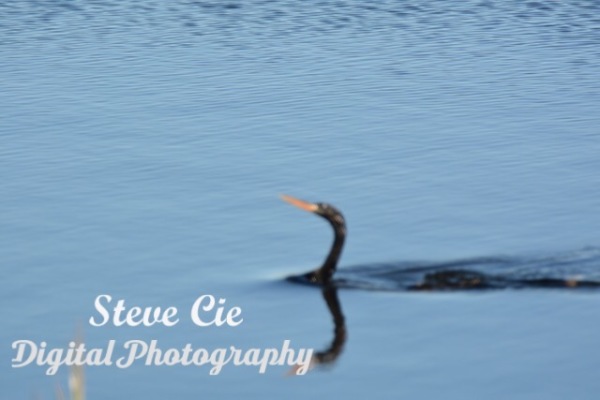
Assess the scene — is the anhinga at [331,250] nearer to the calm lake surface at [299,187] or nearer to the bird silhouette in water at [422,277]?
the bird silhouette in water at [422,277]

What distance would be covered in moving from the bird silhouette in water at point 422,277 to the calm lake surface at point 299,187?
24 centimetres

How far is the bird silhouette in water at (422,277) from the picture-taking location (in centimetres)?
1630

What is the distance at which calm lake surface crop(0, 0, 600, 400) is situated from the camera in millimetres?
14242

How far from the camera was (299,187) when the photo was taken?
2039cm

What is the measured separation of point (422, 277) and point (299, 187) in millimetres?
4237

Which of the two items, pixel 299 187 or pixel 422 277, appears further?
pixel 299 187

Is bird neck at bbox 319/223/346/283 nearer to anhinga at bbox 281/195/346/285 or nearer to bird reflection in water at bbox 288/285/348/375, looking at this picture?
anhinga at bbox 281/195/346/285

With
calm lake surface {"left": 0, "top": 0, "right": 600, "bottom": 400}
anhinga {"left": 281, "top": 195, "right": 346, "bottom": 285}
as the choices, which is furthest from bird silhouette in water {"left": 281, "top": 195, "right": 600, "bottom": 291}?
calm lake surface {"left": 0, "top": 0, "right": 600, "bottom": 400}

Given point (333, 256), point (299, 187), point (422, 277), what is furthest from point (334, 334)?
point (299, 187)

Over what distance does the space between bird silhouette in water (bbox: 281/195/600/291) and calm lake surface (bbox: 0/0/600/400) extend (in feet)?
0.78

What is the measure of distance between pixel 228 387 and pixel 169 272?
3513 mm

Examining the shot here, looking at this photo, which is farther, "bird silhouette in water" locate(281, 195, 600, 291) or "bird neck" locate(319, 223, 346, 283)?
"bird neck" locate(319, 223, 346, 283)

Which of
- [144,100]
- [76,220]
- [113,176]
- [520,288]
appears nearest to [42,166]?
[113,176]

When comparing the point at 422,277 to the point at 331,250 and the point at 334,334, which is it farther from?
the point at 334,334
